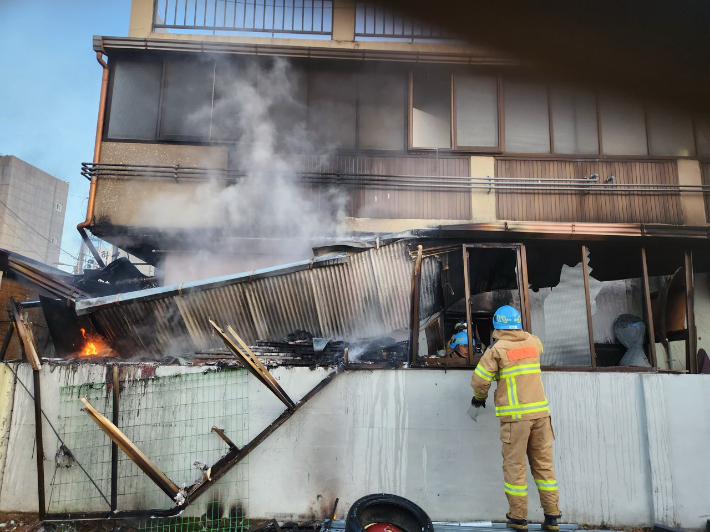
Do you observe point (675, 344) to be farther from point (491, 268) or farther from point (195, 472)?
point (195, 472)

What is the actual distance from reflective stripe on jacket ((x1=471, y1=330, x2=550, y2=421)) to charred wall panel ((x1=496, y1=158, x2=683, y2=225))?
429cm

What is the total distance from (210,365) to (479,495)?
12.2 feet

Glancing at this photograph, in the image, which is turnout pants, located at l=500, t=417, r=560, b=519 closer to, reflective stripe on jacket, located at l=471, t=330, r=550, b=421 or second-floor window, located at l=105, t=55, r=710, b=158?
reflective stripe on jacket, located at l=471, t=330, r=550, b=421

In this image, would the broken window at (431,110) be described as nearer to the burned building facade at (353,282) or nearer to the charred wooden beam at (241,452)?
the burned building facade at (353,282)

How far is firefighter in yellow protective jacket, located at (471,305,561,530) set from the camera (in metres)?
4.86

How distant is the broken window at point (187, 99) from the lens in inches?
362

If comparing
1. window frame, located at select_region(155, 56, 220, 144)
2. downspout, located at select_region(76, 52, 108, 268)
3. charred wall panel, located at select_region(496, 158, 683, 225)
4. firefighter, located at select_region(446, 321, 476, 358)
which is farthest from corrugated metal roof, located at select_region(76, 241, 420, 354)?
window frame, located at select_region(155, 56, 220, 144)

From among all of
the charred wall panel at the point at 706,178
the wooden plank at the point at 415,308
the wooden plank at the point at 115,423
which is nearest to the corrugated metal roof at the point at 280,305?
the wooden plank at the point at 415,308

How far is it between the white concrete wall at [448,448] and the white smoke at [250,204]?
10.7ft

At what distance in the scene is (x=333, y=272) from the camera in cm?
739

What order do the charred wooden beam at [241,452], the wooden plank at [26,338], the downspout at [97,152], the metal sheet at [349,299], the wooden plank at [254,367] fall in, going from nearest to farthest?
1. the wooden plank at [254,367]
2. the charred wooden beam at [241,452]
3. the wooden plank at [26,338]
4. the metal sheet at [349,299]
5. the downspout at [97,152]

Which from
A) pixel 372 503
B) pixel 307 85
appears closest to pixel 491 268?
pixel 372 503

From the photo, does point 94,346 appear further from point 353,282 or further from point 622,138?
point 622,138

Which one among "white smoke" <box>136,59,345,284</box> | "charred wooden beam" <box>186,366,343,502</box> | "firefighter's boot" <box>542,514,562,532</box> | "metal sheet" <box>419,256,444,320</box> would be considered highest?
"white smoke" <box>136,59,345,284</box>
